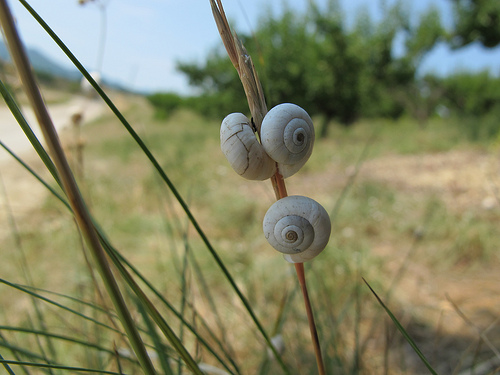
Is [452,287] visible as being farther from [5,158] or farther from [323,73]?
[323,73]

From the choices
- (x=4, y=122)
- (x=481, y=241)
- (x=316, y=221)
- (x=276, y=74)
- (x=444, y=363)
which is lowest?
(x=316, y=221)

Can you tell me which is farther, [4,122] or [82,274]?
[4,122]

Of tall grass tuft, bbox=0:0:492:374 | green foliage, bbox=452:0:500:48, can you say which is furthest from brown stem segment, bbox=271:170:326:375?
green foliage, bbox=452:0:500:48

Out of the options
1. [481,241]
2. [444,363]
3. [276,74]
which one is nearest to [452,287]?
[481,241]

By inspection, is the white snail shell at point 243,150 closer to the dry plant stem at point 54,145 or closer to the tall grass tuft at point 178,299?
the tall grass tuft at point 178,299

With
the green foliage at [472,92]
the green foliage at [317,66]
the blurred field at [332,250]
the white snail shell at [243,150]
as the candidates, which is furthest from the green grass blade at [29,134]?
the green foliage at [472,92]

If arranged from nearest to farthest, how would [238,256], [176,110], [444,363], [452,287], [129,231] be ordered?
[444,363] → [452,287] → [238,256] → [129,231] → [176,110]
